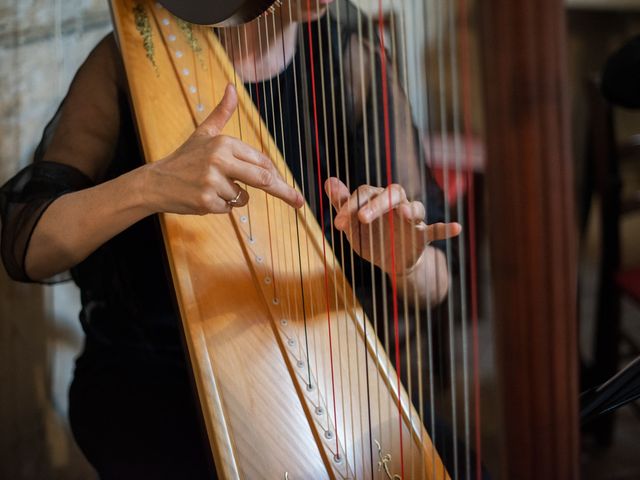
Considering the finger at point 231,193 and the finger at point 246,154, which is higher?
the finger at point 246,154

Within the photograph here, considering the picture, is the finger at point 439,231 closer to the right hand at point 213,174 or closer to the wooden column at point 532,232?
the right hand at point 213,174

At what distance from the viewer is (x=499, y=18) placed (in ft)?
1.12

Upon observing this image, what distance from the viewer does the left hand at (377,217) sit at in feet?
2.53

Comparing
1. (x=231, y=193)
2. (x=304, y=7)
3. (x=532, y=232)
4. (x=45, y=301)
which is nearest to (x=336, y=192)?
(x=231, y=193)

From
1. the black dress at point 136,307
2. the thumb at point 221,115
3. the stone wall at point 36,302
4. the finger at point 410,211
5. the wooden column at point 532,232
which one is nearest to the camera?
the wooden column at point 532,232

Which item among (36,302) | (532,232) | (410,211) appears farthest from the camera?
(36,302)

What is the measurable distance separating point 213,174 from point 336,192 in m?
0.15

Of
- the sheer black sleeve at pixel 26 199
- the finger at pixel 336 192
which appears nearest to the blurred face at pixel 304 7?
the finger at pixel 336 192

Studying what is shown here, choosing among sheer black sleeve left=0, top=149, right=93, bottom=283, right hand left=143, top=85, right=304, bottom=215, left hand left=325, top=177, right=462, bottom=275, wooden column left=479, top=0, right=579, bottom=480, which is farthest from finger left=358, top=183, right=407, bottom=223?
sheer black sleeve left=0, top=149, right=93, bottom=283

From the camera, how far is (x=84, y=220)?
97 cm

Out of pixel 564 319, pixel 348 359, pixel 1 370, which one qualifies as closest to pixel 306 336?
pixel 348 359

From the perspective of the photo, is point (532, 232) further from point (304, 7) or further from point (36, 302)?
point (36, 302)

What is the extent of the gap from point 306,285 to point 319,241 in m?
0.08

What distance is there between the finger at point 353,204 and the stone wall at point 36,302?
33.5 inches
